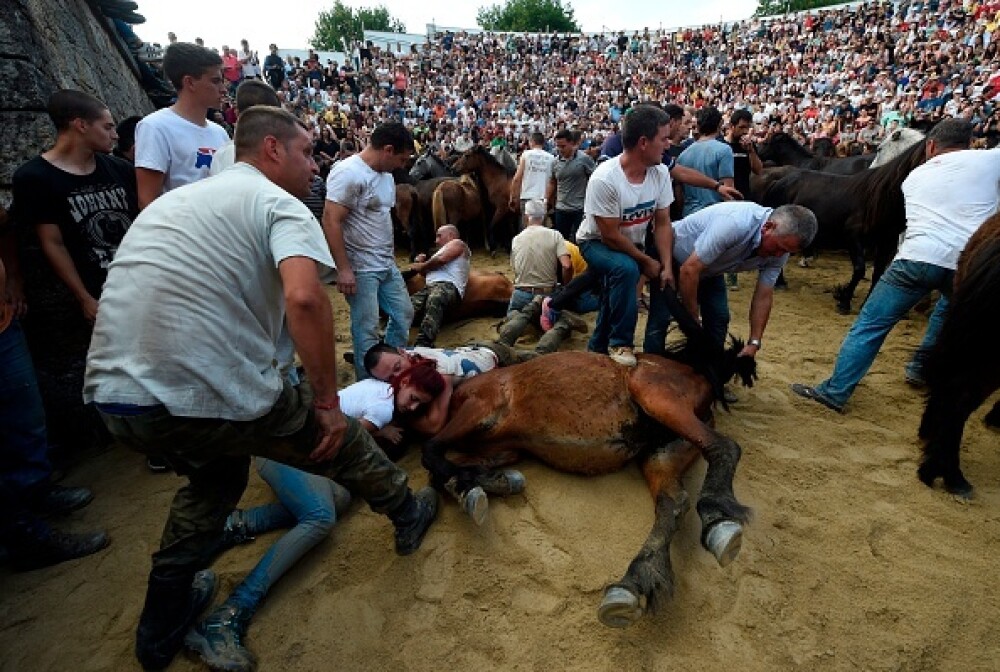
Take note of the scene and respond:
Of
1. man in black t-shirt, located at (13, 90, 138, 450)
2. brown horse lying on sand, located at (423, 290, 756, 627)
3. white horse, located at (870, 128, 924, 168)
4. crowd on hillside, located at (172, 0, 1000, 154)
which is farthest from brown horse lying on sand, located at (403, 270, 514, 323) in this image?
crowd on hillside, located at (172, 0, 1000, 154)

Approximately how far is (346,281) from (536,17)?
55.5 metres

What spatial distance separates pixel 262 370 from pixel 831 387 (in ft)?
12.2

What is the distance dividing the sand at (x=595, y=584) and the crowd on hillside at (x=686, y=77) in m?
7.96

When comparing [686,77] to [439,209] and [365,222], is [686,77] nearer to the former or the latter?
[439,209]

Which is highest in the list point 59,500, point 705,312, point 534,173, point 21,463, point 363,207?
point 363,207

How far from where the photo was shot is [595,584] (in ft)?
7.30

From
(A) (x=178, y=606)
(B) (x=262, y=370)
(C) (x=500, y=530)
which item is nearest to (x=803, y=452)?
(C) (x=500, y=530)

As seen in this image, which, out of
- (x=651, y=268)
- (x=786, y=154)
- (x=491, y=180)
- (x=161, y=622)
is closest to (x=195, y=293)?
(x=161, y=622)

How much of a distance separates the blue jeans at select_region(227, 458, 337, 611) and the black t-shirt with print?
164cm

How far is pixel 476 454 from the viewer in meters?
2.88

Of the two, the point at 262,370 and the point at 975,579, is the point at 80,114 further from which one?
the point at 975,579

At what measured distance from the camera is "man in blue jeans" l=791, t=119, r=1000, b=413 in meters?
3.34

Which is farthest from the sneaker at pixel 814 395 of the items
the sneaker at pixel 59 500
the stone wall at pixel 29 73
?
the stone wall at pixel 29 73

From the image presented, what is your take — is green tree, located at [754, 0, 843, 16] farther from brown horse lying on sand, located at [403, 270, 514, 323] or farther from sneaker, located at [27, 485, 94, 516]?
sneaker, located at [27, 485, 94, 516]
